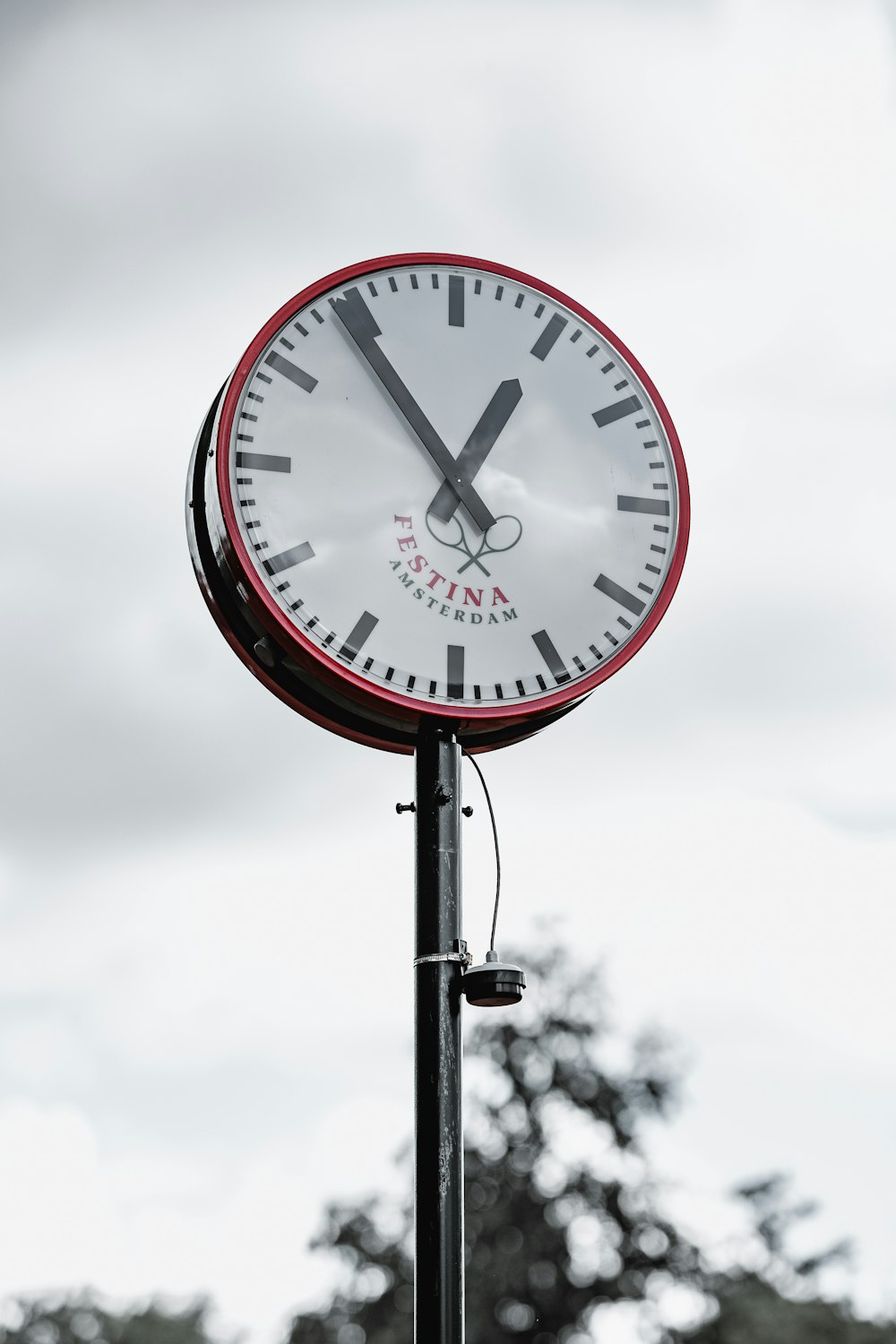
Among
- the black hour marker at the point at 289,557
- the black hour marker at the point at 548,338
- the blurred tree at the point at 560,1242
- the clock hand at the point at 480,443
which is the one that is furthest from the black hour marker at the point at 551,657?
the blurred tree at the point at 560,1242

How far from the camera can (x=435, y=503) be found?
2.37 metres

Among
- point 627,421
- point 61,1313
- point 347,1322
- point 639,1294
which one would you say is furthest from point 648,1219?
point 627,421

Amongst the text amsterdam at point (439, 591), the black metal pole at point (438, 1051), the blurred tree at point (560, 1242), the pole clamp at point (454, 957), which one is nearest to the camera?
the black metal pole at point (438, 1051)

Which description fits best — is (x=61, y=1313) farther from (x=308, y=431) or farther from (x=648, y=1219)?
(x=308, y=431)

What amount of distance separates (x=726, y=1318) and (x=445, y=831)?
21769 millimetres

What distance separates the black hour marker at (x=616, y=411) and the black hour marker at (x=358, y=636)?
558 mm

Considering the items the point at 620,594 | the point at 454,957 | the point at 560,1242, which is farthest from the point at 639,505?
the point at 560,1242

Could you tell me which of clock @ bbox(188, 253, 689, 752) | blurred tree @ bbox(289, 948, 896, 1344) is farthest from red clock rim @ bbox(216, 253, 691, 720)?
blurred tree @ bbox(289, 948, 896, 1344)

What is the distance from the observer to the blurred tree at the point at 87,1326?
93.6 ft

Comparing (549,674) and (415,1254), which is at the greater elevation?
(549,674)

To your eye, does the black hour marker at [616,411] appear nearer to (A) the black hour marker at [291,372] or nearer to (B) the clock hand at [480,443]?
(B) the clock hand at [480,443]

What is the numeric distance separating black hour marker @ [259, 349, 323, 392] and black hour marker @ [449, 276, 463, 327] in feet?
0.97

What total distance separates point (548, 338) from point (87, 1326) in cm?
3083

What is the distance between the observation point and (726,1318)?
2172cm
